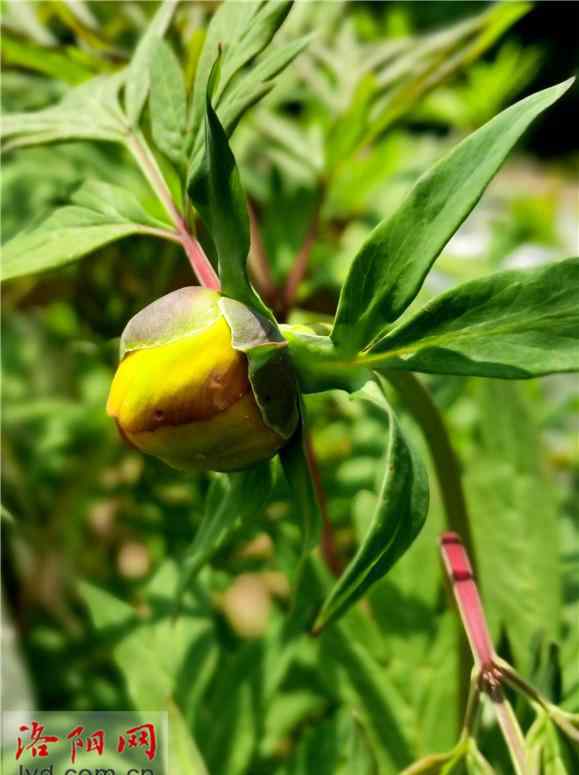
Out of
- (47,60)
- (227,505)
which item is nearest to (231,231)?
(227,505)

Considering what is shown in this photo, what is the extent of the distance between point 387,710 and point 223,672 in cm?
10

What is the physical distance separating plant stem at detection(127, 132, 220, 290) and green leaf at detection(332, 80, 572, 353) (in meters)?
0.05

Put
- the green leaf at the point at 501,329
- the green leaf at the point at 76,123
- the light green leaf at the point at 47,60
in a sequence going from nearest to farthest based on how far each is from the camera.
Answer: the green leaf at the point at 501,329 → the green leaf at the point at 76,123 → the light green leaf at the point at 47,60

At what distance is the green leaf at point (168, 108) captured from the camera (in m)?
0.40

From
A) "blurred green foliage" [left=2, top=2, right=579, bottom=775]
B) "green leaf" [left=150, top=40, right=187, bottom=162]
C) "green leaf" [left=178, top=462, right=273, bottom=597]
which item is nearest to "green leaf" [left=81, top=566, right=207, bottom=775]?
"blurred green foliage" [left=2, top=2, right=579, bottom=775]

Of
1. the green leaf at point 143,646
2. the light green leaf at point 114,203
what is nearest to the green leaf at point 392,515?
the light green leaf at point 114,203

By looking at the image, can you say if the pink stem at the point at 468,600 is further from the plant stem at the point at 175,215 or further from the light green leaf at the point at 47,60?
the light green leaf at the point at 47,60

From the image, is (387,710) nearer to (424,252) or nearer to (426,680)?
(426,680)

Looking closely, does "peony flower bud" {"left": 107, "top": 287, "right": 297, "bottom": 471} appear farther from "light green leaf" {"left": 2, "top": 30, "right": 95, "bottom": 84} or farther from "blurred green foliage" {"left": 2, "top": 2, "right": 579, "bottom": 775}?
"light green leaf" {"left": 2, "top": 30, "right": 95, "bottom": 84}

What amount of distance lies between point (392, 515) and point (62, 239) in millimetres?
173

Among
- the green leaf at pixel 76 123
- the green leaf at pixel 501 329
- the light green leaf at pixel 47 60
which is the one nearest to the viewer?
the green leaf at pixel 501 329

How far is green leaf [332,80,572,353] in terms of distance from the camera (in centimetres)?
32

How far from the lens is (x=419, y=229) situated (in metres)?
0.33

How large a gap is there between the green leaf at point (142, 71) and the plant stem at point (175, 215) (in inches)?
0.5
